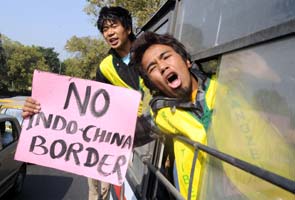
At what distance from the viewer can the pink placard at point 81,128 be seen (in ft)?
7.95

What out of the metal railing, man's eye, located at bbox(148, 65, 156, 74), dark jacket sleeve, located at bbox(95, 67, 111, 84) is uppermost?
man's eye, located at bbox(148, 65, 156, 74)

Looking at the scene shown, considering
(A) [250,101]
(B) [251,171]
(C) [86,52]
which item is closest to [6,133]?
(A) [250,101]

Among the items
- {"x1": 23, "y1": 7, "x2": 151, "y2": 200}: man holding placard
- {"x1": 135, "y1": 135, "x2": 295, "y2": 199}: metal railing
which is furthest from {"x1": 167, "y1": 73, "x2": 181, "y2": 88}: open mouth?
{"x1": 23, "y1": 7, "x2": 151, "y2": 200}: man holding placard

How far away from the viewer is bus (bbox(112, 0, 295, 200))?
4.40ft

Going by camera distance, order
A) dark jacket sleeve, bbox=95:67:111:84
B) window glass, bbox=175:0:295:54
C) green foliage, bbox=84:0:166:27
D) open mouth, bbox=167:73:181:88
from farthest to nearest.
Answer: green foliage, bbox=84:0:166:27
dark jacket sleeve, bbox=95:67:111:84
open mouth, bbox=167:73:181:88
window glass, bbox=175:0:295:54

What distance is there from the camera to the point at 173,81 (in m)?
2.16

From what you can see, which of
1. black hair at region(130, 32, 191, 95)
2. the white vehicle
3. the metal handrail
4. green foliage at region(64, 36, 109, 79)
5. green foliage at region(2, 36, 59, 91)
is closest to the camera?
the metal handrail

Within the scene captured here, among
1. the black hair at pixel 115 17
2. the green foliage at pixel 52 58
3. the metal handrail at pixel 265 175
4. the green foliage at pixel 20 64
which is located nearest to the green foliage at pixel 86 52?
the green foliage at pixel 20 64

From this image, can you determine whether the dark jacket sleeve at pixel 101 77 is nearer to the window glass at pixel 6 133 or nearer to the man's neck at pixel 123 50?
the man's neck at pixel 123 50

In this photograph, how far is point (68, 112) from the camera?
247 centimetres

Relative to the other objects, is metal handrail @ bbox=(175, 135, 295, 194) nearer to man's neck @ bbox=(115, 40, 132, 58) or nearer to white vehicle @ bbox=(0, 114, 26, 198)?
man's neck @ bbox=(115, 40, 132, 58)

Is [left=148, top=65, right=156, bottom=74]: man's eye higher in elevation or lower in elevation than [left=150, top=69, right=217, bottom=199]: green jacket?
higher

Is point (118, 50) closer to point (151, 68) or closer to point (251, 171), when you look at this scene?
point (151, 68)

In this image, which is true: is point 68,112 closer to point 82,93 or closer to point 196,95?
point 82,93
